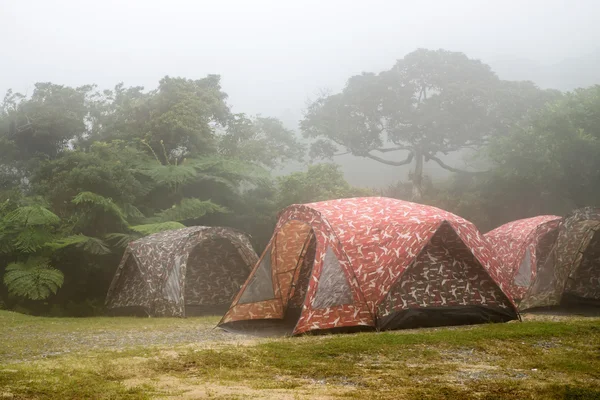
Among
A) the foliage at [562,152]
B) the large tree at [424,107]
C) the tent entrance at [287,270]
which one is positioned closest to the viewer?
the tent entrance at [287,270]

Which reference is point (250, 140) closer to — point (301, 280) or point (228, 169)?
point (228, 169)

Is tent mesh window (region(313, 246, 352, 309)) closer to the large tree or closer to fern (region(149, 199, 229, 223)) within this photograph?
fern (region(149, 199, 229, 223))

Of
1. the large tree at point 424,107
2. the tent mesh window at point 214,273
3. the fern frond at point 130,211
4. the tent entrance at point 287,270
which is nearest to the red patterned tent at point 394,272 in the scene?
the tent entrance at point 287,270

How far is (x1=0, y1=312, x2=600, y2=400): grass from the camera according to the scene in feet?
14.8

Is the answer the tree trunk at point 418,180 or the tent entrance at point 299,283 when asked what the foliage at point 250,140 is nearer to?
the tree trunk at point 418,180

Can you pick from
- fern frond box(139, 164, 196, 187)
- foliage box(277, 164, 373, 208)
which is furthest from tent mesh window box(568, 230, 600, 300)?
fern frond box(139, 164, 196, 187)

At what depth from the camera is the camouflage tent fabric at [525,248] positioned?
12.7m

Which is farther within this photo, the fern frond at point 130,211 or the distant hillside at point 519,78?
the distant hillside at point 519,78

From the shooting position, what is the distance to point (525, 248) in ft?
43.2

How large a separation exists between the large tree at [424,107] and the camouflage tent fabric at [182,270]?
17.7 metres

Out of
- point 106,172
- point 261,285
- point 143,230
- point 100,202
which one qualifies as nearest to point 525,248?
point 261,285

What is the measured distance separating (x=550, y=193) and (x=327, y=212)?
17.6 meters

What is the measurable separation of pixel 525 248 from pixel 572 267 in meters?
2.01

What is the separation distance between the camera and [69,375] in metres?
5.19
